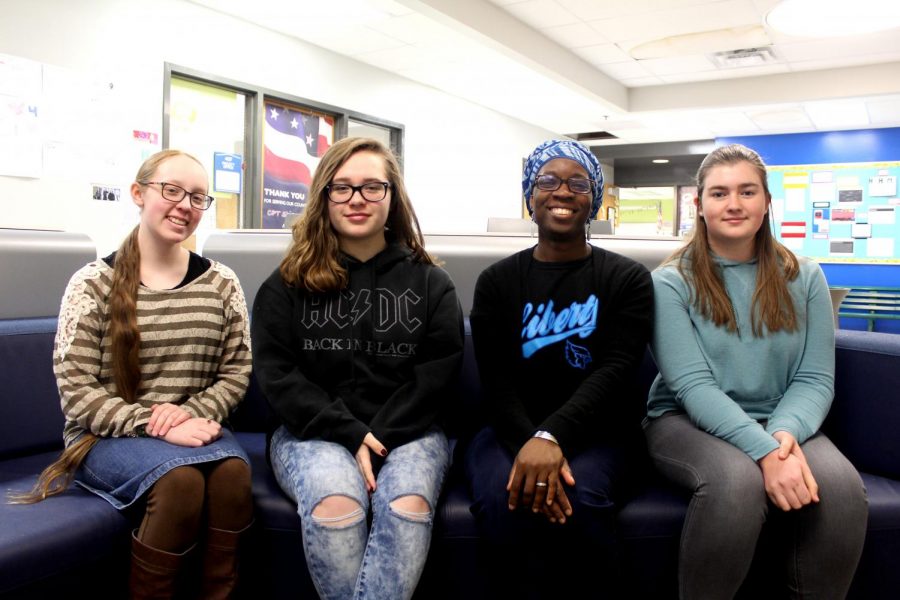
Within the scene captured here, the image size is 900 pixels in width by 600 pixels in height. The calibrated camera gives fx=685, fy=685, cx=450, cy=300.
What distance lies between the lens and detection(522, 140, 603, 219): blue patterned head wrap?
5.66ft

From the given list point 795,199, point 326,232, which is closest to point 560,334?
point 326,232

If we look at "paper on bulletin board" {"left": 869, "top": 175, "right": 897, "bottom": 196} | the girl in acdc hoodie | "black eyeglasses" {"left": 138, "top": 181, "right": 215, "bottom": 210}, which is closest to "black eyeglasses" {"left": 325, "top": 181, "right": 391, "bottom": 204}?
the girl in acdc hoodie

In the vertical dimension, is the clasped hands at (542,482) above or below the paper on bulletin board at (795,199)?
below

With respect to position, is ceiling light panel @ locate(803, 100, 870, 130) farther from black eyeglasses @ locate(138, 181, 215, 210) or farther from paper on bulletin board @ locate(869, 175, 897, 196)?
black eyeglasses @ locate(138, 181, 215, 210)

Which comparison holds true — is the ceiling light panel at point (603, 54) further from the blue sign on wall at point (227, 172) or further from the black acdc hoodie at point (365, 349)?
the black acdc hoodie at point (365, 349)

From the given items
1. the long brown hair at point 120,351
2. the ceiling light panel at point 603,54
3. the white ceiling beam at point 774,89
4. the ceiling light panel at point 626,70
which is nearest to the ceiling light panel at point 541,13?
the ceiling light panel at point 603,54

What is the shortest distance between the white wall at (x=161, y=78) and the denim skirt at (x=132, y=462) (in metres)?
1.22

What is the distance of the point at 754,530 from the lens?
138cm

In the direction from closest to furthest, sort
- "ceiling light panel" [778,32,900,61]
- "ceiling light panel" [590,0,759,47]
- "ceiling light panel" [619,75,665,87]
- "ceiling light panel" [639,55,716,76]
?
"ceiling light panel" [590,0,759,47], "ceiling light panel" [778,32,900,61], "ceiling light panel" [639,55,716,76], "ceiling light panel" [619,75,665,87]

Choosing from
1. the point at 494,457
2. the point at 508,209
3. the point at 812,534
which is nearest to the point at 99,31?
the point at 494,457

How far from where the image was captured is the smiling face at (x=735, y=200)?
171 cm

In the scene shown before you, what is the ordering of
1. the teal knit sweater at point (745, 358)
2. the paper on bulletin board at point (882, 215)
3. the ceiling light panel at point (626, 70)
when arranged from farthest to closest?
the paper on bulletin board at point (882, 215) → the ceiling light panel at point (626, 70) → the teal knit sweater at point (745, 358)

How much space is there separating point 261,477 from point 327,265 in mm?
539

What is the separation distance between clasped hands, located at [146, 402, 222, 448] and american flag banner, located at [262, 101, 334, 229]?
3.87 meters
